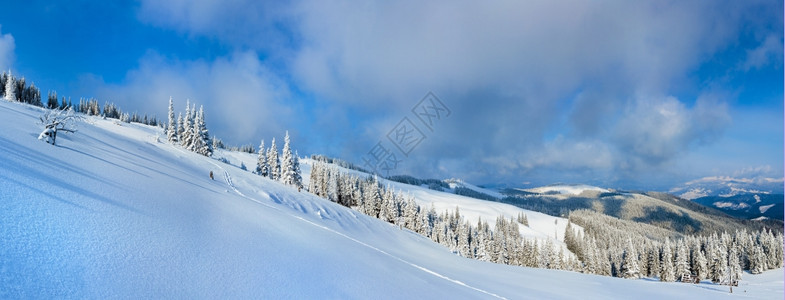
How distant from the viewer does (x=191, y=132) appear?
190 feet

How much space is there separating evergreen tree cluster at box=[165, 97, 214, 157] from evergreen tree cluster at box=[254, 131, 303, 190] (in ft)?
39.7

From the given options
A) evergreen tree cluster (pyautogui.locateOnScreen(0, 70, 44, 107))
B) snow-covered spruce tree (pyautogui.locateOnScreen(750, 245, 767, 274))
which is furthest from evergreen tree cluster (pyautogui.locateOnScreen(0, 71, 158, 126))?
snow-covered spruce tree (pyautogui.locateOnScreen(750, 245, 767, 274))

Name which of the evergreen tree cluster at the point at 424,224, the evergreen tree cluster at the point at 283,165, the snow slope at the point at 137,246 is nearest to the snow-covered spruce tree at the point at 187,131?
the evergreen tree cluster at the point at 283,165

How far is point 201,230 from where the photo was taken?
7895mm

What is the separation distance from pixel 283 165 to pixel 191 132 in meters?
17.9

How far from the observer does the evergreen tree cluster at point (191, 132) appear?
57594 millimetres

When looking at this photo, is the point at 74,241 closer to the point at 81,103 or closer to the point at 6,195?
the point at 6,195

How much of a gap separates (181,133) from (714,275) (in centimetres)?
11921

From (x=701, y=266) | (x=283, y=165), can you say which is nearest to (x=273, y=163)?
(x=283, y=165)

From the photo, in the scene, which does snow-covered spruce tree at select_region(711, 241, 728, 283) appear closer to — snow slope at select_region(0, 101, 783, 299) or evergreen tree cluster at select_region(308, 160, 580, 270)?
evergreen tree cluster at select_region(308, 160, 580, 270)

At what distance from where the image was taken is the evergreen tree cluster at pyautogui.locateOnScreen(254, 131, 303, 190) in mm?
61594

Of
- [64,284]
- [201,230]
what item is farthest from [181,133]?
[64,284]

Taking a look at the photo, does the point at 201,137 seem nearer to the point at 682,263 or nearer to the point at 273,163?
the point at 273,163

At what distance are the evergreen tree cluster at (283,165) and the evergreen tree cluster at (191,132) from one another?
12.1 meters
